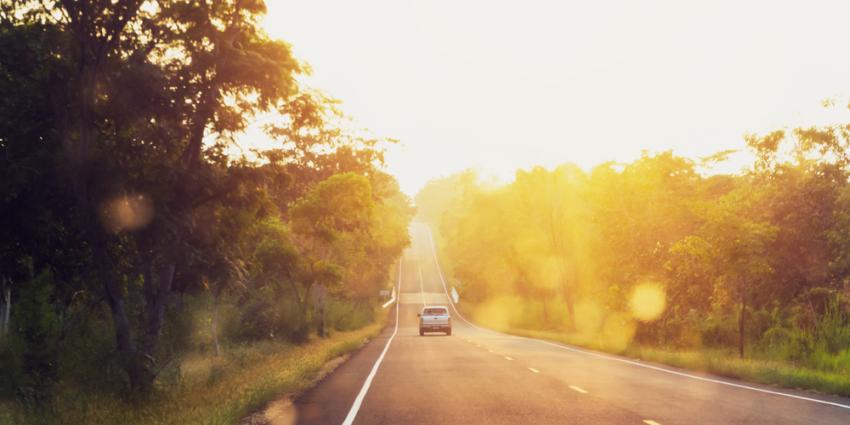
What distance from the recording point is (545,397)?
14320 mm

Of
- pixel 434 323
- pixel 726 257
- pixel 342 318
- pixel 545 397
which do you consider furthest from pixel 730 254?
pixel 342 318

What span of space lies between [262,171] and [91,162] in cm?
321

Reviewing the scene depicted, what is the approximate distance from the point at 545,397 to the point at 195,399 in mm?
5931

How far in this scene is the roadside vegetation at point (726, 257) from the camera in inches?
926

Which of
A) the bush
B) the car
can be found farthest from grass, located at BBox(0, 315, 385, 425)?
the car

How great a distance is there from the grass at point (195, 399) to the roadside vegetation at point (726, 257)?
1061cm

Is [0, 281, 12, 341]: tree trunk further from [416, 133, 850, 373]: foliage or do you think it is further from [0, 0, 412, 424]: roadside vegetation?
[416, 133, 850, 373]: foliage

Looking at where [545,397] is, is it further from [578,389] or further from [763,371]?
[763,371]

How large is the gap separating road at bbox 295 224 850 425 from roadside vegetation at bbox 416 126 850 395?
228cm

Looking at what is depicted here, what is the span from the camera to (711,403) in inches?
532

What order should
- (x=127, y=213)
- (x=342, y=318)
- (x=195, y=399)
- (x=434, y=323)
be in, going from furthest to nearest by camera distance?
(x=342, y=318)
(x=434, y=323)
(x=195, y=399)
(x=127, y=213)

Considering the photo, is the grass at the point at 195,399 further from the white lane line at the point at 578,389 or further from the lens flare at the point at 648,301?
the lens flare at the point at 648,301

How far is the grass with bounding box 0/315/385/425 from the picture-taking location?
36.9ft

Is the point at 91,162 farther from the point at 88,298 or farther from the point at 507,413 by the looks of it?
the point at 507,413
